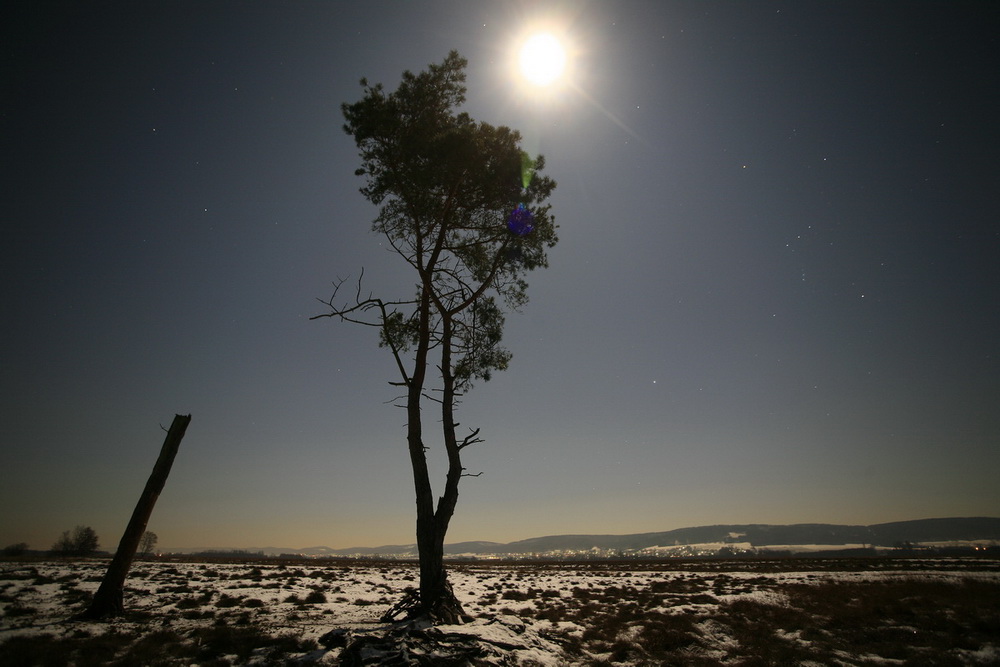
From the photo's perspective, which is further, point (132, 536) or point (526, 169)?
point (526, 169)

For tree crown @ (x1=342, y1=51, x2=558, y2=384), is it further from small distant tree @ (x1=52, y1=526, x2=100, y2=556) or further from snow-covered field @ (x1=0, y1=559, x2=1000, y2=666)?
small distant tree @ (x1=52, y1=526, x2=100, y2=556)

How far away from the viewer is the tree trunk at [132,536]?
10.8 m

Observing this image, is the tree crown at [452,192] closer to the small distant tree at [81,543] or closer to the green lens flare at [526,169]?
the green lens flare at [526,169]

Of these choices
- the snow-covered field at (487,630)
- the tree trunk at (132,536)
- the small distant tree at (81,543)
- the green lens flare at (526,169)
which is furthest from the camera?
the small distant tree at (81,543)

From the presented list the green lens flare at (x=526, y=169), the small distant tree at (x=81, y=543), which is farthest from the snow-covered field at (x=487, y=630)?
the small distant tree at (x=81, y=543)

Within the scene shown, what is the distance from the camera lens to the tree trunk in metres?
10.8

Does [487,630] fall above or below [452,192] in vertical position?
below

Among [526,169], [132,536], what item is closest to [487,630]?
[132,536]

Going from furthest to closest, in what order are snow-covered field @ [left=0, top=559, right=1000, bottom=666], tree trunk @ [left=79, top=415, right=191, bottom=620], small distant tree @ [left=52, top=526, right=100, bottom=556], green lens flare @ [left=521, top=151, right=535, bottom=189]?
small distant tree @ [left=52, top=526, right=100, bottom=556]
green lens flare @ [left=521, top=151, right=535, bottom=189]
tree trunk @ [left=79, top=415, right=191, bottom=620]
snow-covered field @ [left=0, top=559, right=1000, bottom=666]

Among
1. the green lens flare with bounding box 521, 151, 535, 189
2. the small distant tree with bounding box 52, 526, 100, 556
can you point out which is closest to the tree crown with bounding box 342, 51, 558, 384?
the green lens flare with bounding box 521, 151, 535, 189

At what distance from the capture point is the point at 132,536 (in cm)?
1178

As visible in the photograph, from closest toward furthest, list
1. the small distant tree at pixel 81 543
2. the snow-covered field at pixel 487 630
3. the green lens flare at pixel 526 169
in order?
the snow-covered field at pixel 487 630 < the green lens flare at pixel 526 169 < the small distant tree at pixel 81 543

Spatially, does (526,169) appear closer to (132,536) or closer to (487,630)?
(487,630)

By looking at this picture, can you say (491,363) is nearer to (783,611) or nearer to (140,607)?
(140,607)
